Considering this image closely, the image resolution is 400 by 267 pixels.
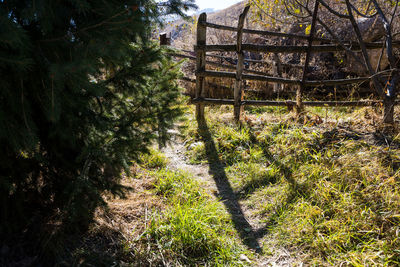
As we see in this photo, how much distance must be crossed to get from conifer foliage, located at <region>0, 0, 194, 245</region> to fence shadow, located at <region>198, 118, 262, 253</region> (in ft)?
3.78

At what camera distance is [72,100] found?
1.54 m

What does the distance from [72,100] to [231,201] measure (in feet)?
6.62

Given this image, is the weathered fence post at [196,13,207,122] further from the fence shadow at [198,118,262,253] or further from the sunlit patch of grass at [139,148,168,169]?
the sunlit patch of grass at [139,148,168,169]

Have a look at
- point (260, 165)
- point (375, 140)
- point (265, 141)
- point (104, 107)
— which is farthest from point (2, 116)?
point (375, 140)

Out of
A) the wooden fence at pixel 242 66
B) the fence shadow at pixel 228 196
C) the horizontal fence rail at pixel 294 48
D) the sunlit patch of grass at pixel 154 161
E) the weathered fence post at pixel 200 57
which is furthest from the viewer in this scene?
the weathered fence post at pixel 200 57

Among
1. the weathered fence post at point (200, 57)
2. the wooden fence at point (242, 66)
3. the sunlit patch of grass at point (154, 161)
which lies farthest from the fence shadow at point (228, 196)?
the wooden fence at point (242, 66)

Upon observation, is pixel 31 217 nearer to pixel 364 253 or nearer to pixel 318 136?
pixel 364 253

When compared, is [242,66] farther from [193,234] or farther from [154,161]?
[193,234]

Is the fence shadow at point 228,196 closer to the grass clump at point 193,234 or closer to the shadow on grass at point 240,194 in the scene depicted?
the shadow on grass at point 240,194

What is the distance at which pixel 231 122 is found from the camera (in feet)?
15.8

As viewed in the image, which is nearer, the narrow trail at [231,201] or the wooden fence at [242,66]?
the narrow trail at [231,201]

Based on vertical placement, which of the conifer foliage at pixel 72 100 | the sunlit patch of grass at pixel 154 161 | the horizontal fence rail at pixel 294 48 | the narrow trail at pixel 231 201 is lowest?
the narrow trail at pixel 231 201

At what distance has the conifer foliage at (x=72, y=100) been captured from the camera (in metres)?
1.34

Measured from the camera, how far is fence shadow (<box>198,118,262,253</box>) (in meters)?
2.46
